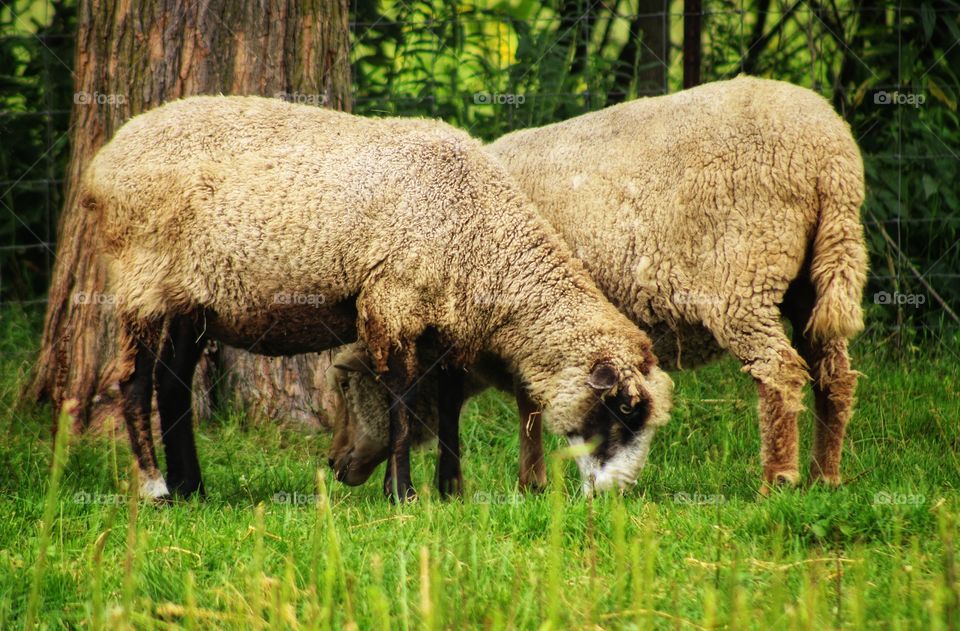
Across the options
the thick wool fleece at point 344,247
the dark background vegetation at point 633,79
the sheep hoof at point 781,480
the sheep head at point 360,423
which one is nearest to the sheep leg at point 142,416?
the thick wool fleece at point 344,247

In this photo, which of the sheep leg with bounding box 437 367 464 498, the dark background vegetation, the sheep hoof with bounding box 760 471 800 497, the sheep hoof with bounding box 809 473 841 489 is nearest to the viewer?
the sheep hoof with bounding box 760 471 800 497

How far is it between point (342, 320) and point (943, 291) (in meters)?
4.31

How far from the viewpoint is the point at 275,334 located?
487cm

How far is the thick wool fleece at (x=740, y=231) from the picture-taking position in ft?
15.4

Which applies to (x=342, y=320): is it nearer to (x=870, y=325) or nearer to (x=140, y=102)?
(x=140, y=102)

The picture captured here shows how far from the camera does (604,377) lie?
4.61 metres

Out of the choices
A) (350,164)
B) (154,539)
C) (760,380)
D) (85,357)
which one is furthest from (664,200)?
(85,357)

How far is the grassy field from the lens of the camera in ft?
7.59

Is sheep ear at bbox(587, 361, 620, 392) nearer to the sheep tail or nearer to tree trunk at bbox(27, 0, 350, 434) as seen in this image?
the sheep tail

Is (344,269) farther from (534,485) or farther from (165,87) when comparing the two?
(165,87)

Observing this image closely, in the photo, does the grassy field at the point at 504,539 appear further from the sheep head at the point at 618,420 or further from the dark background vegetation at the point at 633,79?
the dark background vegetation at the point at 633,79

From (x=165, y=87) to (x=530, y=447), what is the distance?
263cm

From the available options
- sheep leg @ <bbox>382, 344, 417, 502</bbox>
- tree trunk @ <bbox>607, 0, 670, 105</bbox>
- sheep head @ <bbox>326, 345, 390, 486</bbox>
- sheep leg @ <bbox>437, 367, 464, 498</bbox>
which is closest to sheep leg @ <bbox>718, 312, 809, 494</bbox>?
sheep leg @ <bbox>437, 367, 464, 498</bbox>

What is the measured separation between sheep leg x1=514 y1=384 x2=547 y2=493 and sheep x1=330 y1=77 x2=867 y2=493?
66 cm
